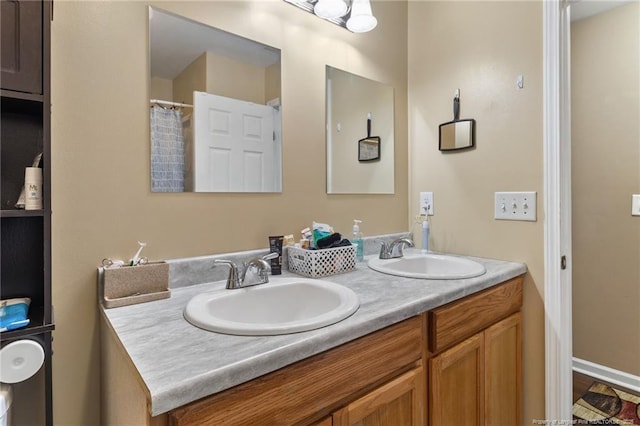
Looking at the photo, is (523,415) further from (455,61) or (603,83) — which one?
(603,83)

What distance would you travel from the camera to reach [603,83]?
6.45 feet

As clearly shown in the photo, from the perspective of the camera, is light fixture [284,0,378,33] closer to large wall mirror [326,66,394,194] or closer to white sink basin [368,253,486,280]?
large wall mirror [326,66,394,194]

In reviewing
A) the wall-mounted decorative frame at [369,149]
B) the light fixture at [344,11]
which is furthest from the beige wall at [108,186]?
the wall-mounted decorative frame at [369,149]

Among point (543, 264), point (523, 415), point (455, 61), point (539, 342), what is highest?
point (455, 61)

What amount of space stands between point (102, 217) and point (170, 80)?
0.48 meters

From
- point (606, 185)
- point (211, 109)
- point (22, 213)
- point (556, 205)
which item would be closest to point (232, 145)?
point (211, 109)

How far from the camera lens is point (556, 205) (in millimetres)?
1273

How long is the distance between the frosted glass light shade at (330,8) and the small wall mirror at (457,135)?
2.38 ft

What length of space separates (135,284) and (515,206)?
1449mm

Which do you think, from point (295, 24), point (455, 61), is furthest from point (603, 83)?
point (295, 24)

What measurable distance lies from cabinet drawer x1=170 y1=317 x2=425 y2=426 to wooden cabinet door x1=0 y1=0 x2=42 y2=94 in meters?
0.75

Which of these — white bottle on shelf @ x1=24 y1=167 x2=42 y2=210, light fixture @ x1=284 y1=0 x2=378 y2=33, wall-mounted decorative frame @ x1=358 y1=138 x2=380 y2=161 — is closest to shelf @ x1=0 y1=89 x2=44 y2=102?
white bottle on shelf @ x1=24 y1=167 x2=42 y2=210

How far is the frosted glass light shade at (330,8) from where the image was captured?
1.35 m

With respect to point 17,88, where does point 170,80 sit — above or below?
above
